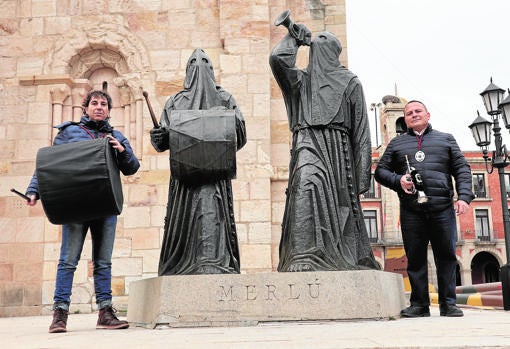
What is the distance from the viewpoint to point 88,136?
4.62 m

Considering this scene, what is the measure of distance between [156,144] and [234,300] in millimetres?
1471

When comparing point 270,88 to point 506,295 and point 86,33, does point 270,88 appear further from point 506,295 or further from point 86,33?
point 506,295

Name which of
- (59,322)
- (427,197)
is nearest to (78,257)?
(59,322)

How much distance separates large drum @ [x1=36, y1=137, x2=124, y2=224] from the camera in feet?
13.8

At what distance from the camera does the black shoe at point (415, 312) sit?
473 centimetres

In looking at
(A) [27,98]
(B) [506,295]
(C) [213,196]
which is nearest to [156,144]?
(C) [213,196]

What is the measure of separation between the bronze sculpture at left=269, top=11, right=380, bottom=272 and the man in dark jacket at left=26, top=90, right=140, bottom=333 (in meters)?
1.36

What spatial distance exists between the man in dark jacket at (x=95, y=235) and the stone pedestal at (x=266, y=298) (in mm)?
458

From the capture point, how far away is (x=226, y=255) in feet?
15.8

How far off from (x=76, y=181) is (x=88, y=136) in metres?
0.53

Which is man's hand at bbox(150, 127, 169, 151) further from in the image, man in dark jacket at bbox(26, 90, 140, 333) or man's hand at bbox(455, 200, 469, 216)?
man's hand at bbox(455, 200, 469, 216)

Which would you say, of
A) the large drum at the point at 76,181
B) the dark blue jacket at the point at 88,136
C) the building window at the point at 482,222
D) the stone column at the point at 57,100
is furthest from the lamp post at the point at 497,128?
the building window at the point at 482,222

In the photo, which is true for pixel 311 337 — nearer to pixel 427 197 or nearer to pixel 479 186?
pixel 427 197

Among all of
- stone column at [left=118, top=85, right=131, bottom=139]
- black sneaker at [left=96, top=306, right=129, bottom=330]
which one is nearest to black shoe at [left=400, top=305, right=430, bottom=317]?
black sneaker at [left=96, top=306, right=129, bottom=330]
